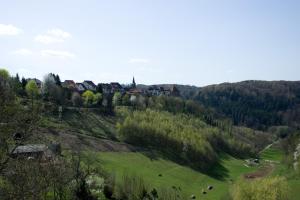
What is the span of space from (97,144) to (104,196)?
37.6 metres

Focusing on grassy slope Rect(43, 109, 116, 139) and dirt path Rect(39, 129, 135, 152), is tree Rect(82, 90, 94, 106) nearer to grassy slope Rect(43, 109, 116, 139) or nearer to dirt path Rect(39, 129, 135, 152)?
grassy slope Rect(43, 109, 116, 139)

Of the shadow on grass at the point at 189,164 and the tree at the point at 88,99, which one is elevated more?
the tree at the point at 88,99

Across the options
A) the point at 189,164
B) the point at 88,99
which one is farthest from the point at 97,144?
the point at 88,99

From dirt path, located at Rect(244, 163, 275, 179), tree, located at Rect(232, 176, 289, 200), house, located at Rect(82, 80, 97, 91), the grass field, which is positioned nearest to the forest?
tree, located at Rect(232, 176, 289, 200)

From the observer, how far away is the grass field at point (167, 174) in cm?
6444

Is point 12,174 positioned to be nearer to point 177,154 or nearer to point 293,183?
point 293,183

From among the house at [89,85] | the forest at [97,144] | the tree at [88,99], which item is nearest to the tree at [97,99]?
the forest at [97,144]

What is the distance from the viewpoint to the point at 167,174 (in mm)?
72375

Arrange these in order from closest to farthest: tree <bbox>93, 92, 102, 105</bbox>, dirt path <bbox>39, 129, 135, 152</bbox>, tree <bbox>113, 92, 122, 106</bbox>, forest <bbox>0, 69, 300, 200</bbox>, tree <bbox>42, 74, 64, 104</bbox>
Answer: forest <bbox>0, 69, 300, 200</bbox>, dirt path <bbox>39, 129, 135, 152</bbox>, tree <bbox>42, 74, 64, 104</bbox>, tree <bbox>93, 92, 102, 105</bbox>, tree <bbox>113, 92, 122, 106</bbox>

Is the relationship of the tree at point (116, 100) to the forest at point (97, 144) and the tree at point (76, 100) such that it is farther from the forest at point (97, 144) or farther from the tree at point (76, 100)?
the tree at point (76, 100)

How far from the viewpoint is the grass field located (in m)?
64.4

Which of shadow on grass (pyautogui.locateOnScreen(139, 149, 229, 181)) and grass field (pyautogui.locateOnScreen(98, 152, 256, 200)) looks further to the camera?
shadow on grass (pyautogui.locateOnScreen(139, 149, 229, 181))

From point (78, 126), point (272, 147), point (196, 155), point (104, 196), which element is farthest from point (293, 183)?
point (272, 147)

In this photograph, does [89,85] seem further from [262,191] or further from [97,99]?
[262,191]
